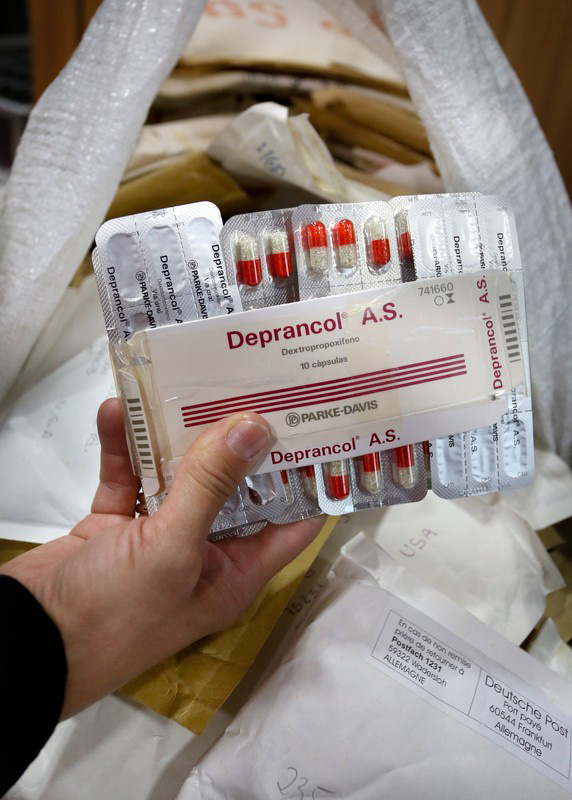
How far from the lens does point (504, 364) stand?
1.68ft

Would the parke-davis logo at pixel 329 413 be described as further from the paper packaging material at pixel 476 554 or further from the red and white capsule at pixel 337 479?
the paper packaging material at pixel 476 554

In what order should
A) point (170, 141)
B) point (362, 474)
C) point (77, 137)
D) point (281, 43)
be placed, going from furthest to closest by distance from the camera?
point (281, 43), point (170, 141), point (77, 137), point (362, 474)

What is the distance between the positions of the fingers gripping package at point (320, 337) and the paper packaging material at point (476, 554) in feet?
0.54

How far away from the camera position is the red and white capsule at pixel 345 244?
0.50 m

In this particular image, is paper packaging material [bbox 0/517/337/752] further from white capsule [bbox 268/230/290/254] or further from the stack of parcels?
white capsule [bbox 268/230/290/254]

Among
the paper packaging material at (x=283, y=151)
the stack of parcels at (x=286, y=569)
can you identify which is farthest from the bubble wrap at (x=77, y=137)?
the paper packaging material at (x=283, y=151)

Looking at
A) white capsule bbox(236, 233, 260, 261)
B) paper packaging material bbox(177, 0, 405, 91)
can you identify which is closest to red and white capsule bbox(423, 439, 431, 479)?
white capsule bbox(236, 233, 260, 261)

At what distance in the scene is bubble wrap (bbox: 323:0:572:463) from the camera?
61 cm

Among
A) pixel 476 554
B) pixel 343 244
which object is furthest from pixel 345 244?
pixel 476 554

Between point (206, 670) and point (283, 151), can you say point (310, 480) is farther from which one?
point (283, 151)

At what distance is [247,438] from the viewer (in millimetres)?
457

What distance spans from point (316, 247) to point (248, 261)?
55 mm

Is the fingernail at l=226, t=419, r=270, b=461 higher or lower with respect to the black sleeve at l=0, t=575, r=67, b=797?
higher

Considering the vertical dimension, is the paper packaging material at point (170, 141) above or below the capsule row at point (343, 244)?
above
